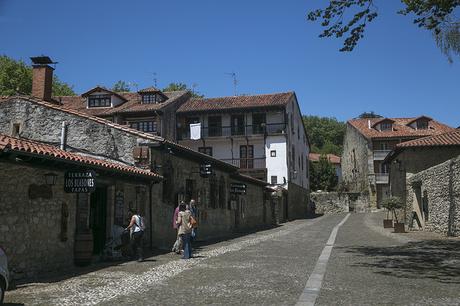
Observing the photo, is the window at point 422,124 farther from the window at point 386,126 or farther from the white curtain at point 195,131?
the white curtain at point 195,131

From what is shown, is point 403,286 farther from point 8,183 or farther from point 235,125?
point 235,125

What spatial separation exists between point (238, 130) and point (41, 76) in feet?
88.4

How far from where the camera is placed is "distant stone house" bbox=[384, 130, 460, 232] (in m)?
20.1

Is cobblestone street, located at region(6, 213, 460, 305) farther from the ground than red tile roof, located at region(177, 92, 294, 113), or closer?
closer

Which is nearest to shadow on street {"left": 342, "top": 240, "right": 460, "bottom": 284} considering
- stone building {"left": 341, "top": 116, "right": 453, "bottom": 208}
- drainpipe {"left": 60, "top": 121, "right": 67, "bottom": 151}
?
drainpipe {"left": 60, "top": 121, "right": 67, "bottom": 151}

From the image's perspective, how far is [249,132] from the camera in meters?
44.6

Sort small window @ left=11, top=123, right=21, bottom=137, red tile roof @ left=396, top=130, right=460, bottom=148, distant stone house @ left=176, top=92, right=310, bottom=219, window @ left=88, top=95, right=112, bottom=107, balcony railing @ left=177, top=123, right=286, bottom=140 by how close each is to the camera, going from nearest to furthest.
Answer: small window @ left=11, top=123, right=21, bottom=137, red tile roof @ left=396, top=130, right=460, bottom=148, window @ left=88, top=95, right=112, bottom=107, distant stone house @ left=176, top=92, right=310, bottom=219, balcony railing @ left=177, top=123, right=286, bottom=140

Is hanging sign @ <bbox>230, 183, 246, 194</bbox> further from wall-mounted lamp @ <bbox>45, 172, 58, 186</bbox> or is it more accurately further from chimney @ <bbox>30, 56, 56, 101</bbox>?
wall-mounted lamp @ <bbox>45, 172, 58, 186</bbox>

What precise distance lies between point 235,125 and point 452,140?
2281cm

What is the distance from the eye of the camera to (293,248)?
15.8 m

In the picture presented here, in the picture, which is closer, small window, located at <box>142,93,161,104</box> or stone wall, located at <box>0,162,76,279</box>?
stone wall, located at <box>0,162,76,279</box>

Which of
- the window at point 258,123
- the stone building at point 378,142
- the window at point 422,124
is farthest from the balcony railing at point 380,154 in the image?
the window at point 258,123

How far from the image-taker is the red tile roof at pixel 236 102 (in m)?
44.1

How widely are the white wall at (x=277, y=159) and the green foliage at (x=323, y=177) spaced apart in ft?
67.4
